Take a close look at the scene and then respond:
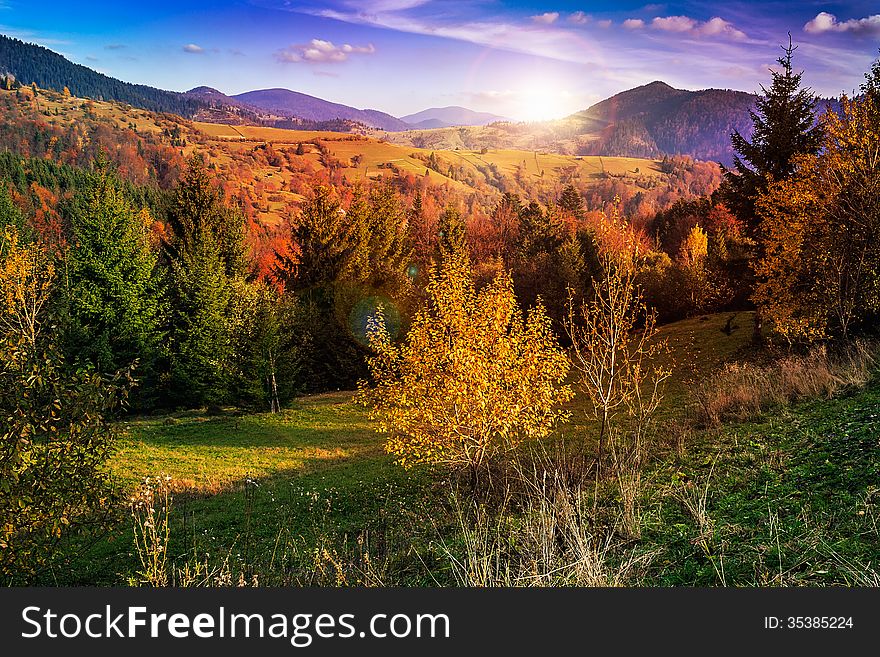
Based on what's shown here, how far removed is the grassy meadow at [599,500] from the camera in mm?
5504

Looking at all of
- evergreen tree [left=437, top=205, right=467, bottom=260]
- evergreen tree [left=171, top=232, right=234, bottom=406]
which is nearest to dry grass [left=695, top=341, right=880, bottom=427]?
evergreen tree [left=171, top=232, right=234, bottom=406]

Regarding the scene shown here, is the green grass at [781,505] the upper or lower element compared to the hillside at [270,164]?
lower

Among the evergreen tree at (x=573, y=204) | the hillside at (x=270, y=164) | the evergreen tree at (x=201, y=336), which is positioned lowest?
the evergreen tree at (x=201, y=336)

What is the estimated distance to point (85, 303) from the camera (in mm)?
30922

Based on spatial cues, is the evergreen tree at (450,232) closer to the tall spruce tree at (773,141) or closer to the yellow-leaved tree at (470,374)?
the tall spruce tree at (773,141)

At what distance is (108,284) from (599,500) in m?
32.1

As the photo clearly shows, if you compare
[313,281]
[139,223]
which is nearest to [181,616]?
[139,223]

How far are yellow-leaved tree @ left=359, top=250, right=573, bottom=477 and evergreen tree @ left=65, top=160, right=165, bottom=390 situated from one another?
23.8 m

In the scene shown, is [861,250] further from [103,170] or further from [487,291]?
[103,170]

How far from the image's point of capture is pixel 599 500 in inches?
328

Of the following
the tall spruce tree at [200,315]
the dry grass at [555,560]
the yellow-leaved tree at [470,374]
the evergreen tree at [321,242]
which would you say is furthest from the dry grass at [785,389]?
the evergreen tree at [321,242]

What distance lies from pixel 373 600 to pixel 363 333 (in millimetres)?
36453

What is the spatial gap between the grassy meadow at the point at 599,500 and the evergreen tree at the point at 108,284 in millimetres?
10569

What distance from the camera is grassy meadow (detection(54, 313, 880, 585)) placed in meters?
5.50
